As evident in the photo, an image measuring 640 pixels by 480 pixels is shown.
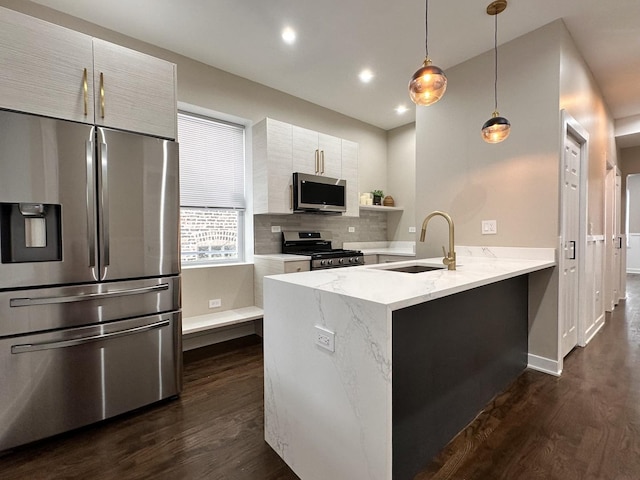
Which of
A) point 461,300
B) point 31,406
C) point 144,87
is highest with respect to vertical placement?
point 144,87

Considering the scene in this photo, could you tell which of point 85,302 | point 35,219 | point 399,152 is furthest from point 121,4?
point 399,152

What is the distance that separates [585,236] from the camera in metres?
3.06

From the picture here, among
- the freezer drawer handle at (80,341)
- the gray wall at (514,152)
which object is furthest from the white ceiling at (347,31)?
the freezer drawer handle at (80,341)

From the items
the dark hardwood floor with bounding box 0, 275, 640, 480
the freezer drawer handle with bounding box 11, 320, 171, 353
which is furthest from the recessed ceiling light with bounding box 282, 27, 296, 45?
the dark hardwood floor with bounding box 0, 275, 640, 480

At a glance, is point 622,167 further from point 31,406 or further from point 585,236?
point 31,406

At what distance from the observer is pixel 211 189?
3463 mm

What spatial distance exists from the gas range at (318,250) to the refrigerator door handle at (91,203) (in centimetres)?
198

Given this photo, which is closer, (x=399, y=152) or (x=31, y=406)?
(x=31, y=406)

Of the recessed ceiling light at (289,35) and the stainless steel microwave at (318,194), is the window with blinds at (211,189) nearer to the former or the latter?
the stainless steel microwave at (318,194)

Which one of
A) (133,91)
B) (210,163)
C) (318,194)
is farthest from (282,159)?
(133,91)

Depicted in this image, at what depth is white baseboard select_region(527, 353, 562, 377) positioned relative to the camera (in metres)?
2.58

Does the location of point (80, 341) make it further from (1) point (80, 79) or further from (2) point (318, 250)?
(2) point (318, 250)

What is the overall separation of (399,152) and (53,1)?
426cm

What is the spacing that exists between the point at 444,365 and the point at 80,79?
2665 mm
